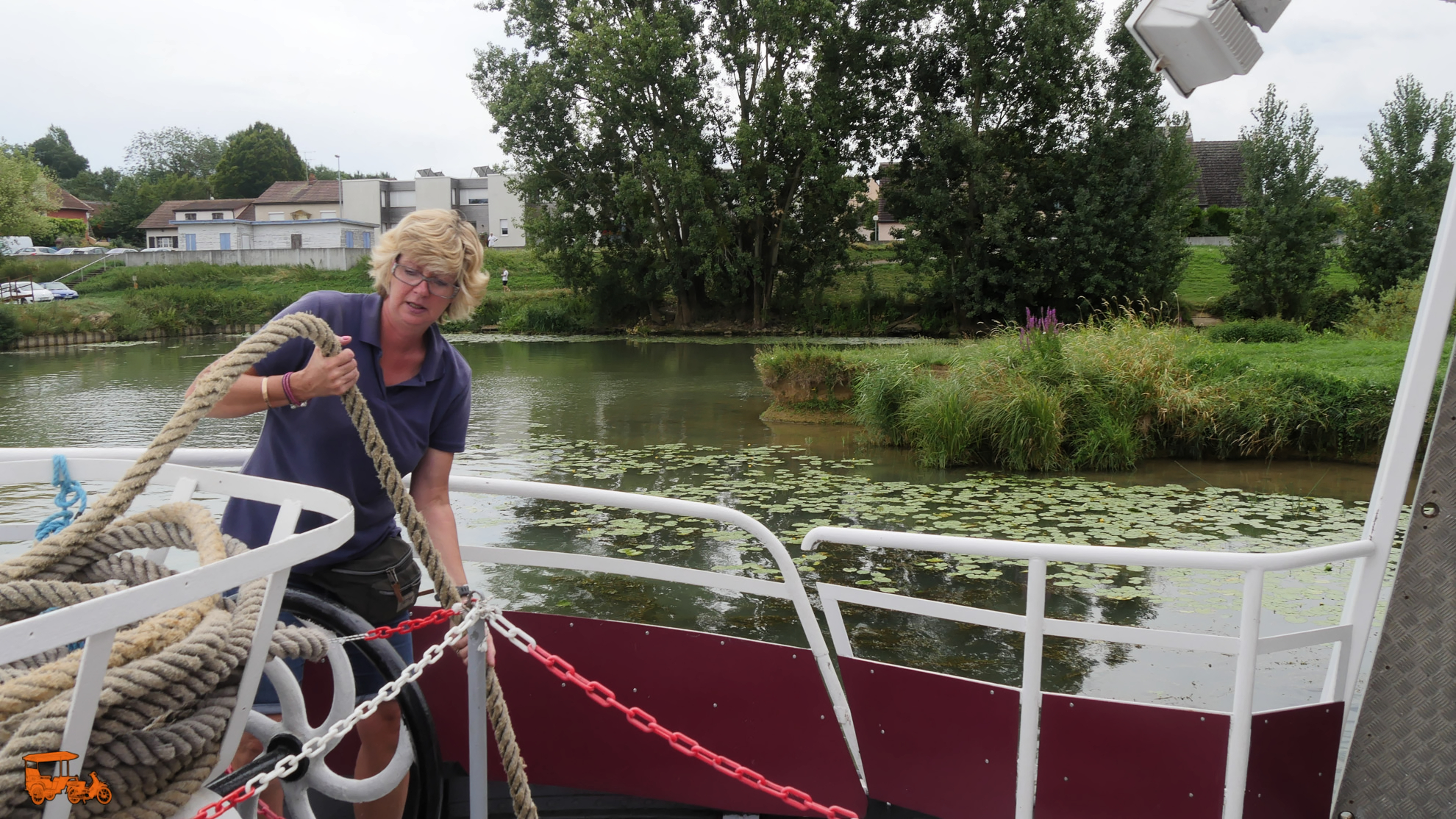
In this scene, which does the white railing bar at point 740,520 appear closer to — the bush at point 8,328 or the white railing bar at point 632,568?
the white railing bar at point 632,568

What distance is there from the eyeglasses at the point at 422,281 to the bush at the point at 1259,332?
62.6ft

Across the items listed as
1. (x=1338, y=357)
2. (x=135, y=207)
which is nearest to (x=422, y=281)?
(x=1338, y=357)

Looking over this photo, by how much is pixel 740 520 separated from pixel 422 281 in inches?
41.7

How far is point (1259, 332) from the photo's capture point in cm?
1908

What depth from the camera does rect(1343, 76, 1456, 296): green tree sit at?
22.3 meters

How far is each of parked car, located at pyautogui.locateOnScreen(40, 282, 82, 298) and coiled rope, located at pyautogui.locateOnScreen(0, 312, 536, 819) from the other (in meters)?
44.0

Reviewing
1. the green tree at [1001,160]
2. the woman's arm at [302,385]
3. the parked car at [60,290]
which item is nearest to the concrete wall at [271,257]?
the parked car at [60,290]

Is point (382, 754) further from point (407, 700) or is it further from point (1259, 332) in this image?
point (1259, 332)

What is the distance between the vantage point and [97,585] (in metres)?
1.48

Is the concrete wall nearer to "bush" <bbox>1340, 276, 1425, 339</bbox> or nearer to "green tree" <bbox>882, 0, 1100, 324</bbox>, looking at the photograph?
"green tree" <bbox>882, 0, 1100, 324</bbox>

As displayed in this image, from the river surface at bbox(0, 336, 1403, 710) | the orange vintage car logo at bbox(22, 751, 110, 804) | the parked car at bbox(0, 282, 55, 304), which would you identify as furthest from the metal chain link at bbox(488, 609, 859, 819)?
the parked car at bbox(0, 282, 55, 304)

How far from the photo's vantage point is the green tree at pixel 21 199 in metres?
42.6

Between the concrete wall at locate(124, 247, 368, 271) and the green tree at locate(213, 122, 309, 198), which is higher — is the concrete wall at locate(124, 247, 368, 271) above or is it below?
below

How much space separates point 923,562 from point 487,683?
5236 mm
